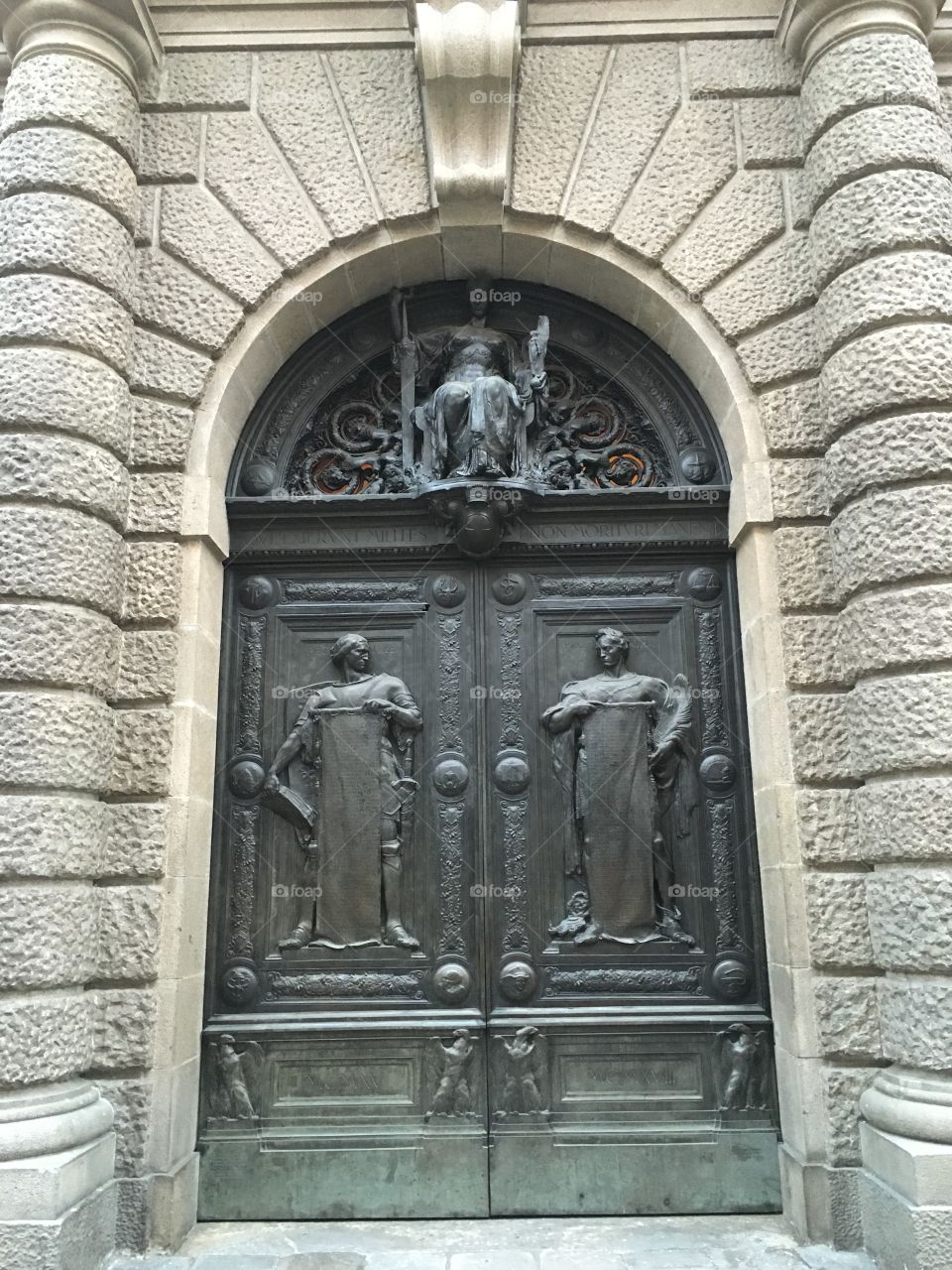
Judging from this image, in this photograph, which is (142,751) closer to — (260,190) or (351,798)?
(351,798)

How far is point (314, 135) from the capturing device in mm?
5512

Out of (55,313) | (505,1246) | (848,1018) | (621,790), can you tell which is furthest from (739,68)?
(505,1246)

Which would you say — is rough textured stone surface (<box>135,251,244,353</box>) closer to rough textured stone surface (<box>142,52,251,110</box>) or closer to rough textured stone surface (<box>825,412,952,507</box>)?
rough textured stone surface (<box>142,52,251,110</box>)

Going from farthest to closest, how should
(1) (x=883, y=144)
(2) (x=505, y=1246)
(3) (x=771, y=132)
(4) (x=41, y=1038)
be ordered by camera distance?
(3) (x=771, y=132)
(1) (x=883, y=144)
(2) (x=505, y=1246)
(4) (x=41, y=1038)

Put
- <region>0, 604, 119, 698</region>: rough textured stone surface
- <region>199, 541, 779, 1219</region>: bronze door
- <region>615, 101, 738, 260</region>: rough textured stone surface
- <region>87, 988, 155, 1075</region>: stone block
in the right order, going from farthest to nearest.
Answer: <region>615, 101, 738, 260</region>: rough textured stone surface
<region>199, 541, 779, 1219</region>: bronze door
<region>87, 988, 155, 1075</region>: stone block
<region>0, 604, 119, 698</region>: rough textured stone surface

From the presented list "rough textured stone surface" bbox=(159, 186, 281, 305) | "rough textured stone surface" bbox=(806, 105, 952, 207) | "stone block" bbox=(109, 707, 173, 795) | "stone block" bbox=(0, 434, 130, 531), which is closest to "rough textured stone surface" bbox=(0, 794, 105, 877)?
"stone block" bbox=(109, 707, 173, 795)

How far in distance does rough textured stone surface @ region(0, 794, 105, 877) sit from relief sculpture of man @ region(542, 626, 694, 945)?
2.52 m

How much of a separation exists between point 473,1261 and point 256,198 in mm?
5764

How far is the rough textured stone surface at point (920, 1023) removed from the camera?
4.02 meters

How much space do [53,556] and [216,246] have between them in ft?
7.08

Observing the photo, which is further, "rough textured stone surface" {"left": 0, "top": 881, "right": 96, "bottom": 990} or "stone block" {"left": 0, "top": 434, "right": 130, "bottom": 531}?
"stone block" {"left": 0, "top": 434, "right": 130, "bottom": 531}

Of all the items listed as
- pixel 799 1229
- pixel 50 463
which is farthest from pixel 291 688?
pixel 799 1229

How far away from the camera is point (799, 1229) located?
436 cm

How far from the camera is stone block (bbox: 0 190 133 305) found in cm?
475
